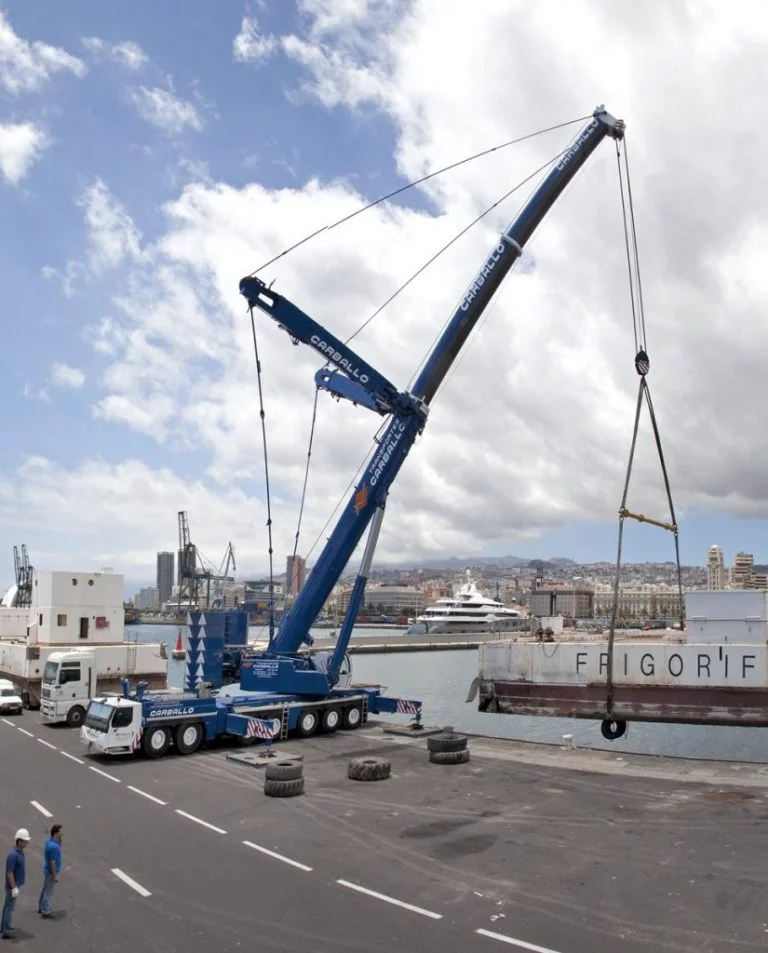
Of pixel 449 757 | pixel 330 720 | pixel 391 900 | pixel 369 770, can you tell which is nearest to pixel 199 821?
pixel 369 770

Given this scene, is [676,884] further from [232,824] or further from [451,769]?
[451,769]

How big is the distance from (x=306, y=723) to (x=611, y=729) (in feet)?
33.2

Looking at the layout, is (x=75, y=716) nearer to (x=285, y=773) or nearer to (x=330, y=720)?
(x=330, y=720)

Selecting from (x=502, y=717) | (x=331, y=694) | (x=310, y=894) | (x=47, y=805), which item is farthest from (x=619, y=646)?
(x=502, y=717)

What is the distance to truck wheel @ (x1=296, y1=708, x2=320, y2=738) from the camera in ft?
87.1

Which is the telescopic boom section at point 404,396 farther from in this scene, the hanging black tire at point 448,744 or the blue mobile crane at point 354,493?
the hanging black tire at point 448,744

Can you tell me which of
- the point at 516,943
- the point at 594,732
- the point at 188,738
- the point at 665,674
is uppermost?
the point at 665,674

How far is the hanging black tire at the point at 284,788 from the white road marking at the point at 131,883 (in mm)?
5706

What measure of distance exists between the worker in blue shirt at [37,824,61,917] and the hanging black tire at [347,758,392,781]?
9989 millimetres

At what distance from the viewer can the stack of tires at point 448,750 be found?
21.6 metres

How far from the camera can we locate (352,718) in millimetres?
28578

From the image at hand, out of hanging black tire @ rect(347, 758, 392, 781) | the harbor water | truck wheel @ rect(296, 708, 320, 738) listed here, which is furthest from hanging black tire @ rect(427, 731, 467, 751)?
truck wheel @ rect(296, 708, 320, 738)

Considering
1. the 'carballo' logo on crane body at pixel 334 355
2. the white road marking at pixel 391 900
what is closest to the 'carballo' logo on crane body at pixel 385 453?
the 'carballo' logo on crane body at pixel 334 355

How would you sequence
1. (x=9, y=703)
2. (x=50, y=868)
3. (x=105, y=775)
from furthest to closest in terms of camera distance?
1. (x=9, y=703)
2. (x=105, y=775)
3. (x=50, y=868)
